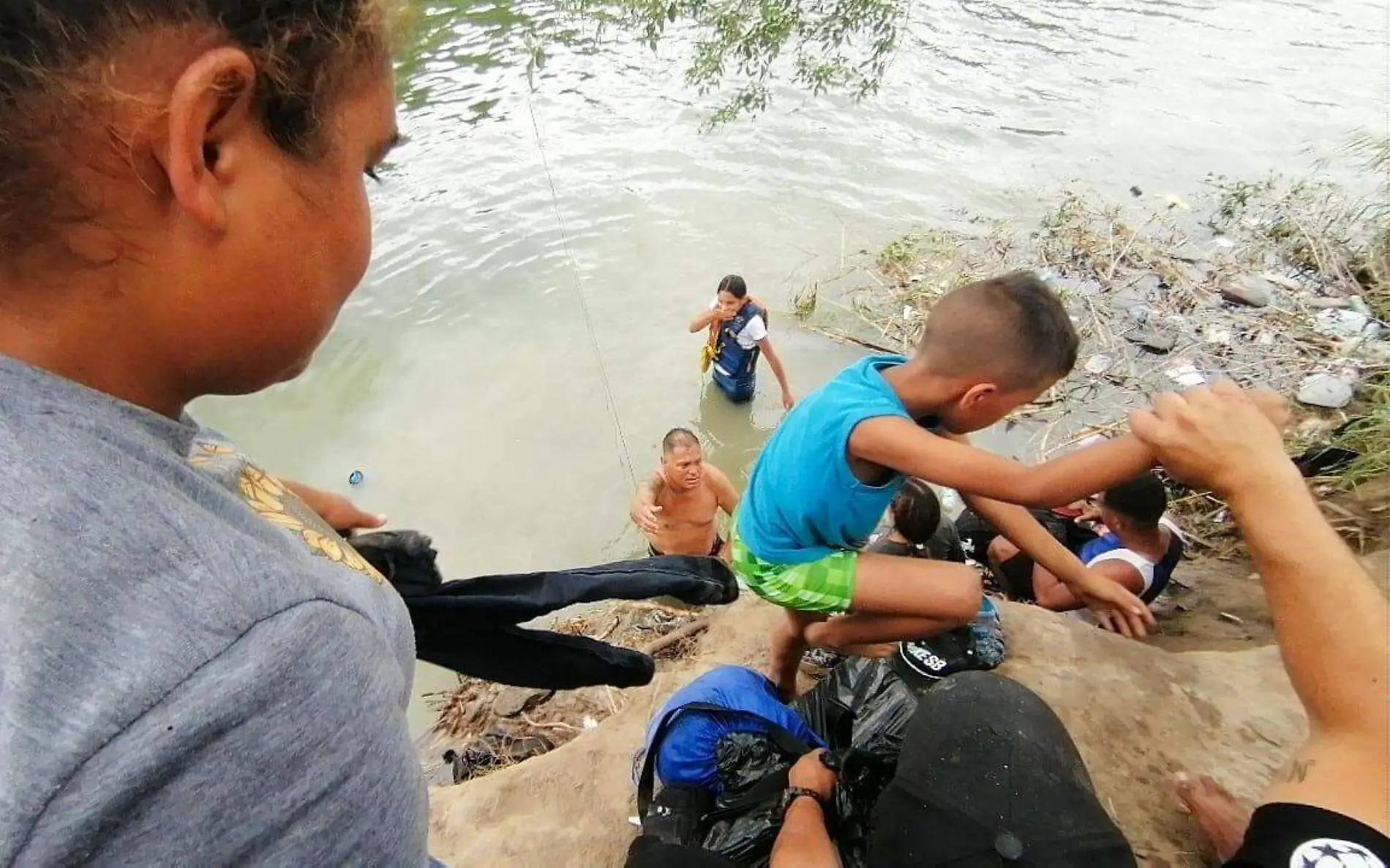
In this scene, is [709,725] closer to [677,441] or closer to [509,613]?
[509,613]

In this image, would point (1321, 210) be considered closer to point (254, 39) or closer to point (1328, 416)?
point (1328, 416)

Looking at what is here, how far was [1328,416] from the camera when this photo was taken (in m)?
3.98

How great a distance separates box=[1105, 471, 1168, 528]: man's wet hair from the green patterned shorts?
1323 mm

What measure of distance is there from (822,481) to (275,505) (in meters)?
1.72

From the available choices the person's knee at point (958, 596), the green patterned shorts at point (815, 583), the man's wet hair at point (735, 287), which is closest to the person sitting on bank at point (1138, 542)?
the person's knee at point (958, 596)

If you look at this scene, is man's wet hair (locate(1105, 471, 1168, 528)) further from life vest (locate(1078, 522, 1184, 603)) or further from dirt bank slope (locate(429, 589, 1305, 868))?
dirt bank slope (locate(429, 589, 1305, 868))

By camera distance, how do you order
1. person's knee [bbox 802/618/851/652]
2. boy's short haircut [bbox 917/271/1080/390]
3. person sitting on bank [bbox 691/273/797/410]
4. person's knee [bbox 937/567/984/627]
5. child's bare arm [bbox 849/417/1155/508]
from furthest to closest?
person sitting on bank [bbox 691/273/797/410] → person's knee [bbox 802/618/851/652] → person's knee [bbox 937/567/984/627] → boy's short haircut [bbox 917/271/1080/390] → child's bare arm [bbox 849/417/1155/508]

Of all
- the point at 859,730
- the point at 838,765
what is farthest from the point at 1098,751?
the point at 838,765

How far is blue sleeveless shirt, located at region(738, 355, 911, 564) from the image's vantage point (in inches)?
88.8

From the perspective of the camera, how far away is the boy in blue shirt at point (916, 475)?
2004 millimetres

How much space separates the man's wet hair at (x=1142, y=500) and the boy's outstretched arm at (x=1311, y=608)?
5.41 feet

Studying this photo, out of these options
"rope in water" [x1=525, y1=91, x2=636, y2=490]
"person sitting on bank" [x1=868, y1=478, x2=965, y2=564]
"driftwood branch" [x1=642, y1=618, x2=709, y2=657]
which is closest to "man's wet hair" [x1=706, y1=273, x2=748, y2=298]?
"rope in water" [x1=525, y1=91, x2=636, y2=490]

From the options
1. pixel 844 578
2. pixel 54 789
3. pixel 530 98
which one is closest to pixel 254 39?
pixel 54 789

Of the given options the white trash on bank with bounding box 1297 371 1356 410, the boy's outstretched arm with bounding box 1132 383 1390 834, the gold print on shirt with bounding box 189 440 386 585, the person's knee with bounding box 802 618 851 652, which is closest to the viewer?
the gold print on shirt with bounding box 189 440 386 585
